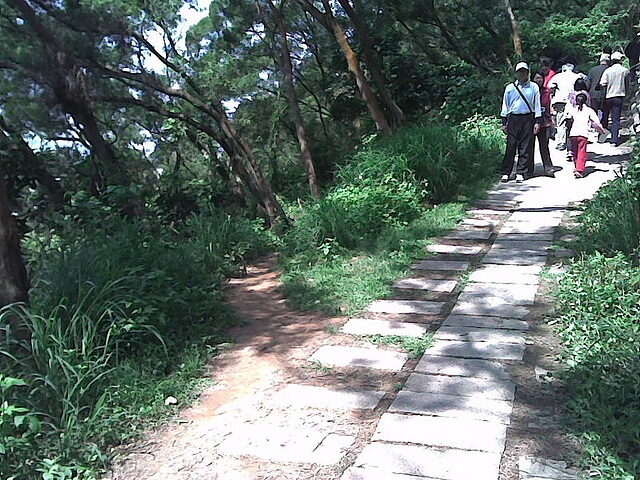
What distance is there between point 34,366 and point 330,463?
162 cm

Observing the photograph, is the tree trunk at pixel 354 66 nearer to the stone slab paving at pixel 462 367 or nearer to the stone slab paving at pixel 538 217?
the stone slab paving at pixel 538 217

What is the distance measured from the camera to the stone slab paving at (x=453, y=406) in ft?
9.55

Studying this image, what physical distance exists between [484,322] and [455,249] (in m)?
1.87

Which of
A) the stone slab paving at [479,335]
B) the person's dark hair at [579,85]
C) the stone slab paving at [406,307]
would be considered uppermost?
the person's dark hair at [579,85]

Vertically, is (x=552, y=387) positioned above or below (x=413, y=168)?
below

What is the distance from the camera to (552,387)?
10.3 ft

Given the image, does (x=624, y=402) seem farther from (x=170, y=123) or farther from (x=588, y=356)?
(x=170, y=123)

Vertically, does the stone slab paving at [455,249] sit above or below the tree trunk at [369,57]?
below

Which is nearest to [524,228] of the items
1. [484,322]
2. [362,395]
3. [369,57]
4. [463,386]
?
[484,322]

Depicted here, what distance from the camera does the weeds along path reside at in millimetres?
2652

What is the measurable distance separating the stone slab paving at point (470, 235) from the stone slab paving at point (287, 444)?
3.72m

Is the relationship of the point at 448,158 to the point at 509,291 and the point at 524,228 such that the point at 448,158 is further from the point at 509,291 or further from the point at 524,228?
the point at 509,291

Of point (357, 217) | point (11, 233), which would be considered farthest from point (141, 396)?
point (357, 217)

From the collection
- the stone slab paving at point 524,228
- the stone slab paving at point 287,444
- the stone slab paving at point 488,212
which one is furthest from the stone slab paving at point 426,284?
the stone slab paving at point 488,212
